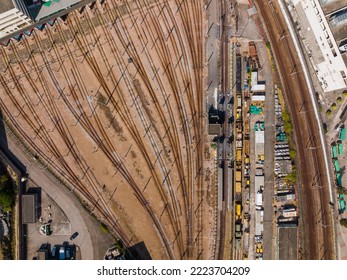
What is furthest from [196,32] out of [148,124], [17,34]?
[17,34]

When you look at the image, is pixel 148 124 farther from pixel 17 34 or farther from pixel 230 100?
pixel 17 34

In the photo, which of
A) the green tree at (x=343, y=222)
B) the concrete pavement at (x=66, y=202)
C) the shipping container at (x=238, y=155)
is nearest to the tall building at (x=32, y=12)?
the concrete pavement at (x=66, y=202)

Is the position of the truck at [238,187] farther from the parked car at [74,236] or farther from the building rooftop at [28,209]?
the building rooftop at [28,209]

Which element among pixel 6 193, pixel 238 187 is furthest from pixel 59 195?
pixel 238 187

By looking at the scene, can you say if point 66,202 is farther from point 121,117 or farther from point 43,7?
point 43,7

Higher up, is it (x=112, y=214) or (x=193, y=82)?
(x=193, y=82)

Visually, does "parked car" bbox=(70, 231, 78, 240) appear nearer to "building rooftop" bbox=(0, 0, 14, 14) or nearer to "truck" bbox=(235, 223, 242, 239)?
"truck" bbox=(235, 223, 242, 239)
